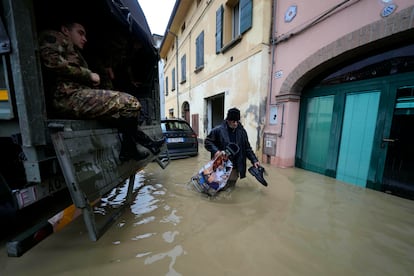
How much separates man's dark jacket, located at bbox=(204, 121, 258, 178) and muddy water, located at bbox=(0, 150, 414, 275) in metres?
0.56

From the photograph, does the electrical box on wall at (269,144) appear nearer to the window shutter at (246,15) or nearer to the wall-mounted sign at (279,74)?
the wall-mounted sign at (279,74)

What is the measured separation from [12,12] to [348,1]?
14.4ft

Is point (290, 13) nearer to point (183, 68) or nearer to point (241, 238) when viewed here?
point (241, 238)

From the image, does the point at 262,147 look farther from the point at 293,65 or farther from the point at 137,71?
the point at 137,71

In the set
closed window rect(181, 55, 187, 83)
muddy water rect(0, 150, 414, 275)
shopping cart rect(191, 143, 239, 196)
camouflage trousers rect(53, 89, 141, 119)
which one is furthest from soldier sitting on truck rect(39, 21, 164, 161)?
closed window rect(181, 55, 187, 83)

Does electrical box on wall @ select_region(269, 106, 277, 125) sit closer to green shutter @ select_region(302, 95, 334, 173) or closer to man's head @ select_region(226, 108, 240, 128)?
green shutter @ select_region(302, 95, 334, 173)

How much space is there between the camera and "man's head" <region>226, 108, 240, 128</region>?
267 centimetres

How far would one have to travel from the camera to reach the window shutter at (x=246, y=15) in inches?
184

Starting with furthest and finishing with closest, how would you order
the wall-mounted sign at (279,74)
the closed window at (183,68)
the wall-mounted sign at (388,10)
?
the closed window at (183,68)
the wall-mounted sign at (279,74)
the wall-mounted sign at (388,10)

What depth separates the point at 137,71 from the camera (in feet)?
10.7

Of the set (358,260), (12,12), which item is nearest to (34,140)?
(12,12)

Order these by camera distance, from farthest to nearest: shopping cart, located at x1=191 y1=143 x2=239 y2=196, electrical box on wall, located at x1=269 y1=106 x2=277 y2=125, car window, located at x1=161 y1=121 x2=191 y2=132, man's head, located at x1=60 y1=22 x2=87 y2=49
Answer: car window, located at x1=161 y1=121 x2=191 y2=132 → electrical box on wall, located at x1=269 y1=106 x2=277 y2=125 → shopping cart, located at x1=191 y1=143 x2=239 y2=196 → man's head, located at x1=60 y1=22 x2=87 y2=49

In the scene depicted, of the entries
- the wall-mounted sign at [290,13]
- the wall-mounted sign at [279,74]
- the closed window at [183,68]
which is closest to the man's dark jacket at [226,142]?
the wall-mounted sign at [279,74]

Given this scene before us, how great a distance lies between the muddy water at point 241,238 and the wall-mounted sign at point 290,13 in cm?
382
